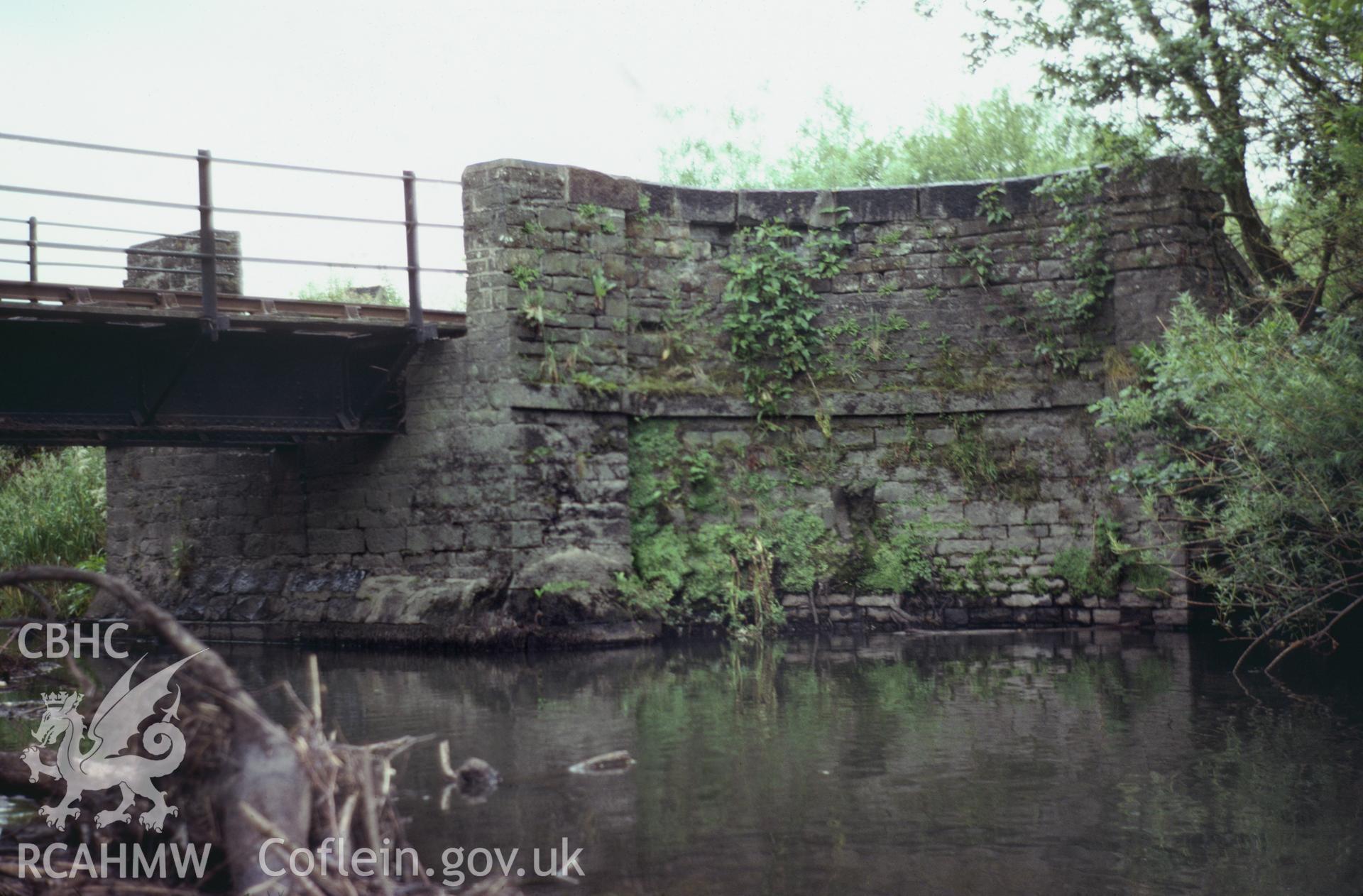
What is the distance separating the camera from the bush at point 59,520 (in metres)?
16.6

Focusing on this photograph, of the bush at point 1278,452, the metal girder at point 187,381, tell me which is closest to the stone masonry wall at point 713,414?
the metal girder at point 187,381

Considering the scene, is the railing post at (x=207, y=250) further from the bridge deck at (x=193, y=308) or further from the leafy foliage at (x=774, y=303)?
the leafy foliage at (x=774, y=303)

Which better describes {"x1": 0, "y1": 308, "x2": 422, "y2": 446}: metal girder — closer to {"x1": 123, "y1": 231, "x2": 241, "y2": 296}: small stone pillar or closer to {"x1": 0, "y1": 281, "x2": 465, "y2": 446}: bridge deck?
{"x1": 0, "y1": 281, "x2": 465, "y2": 446}: bridge deck

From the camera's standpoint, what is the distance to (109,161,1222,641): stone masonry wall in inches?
462

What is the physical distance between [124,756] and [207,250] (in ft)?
24.0

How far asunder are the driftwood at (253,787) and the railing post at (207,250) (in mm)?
7275

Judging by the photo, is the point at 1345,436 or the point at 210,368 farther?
the point at 210,368

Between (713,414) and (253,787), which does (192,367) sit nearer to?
(713,414)

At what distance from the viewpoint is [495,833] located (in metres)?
4.76

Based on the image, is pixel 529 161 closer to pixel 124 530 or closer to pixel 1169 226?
pixel 1169 226

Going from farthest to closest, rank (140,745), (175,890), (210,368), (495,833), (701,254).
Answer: (701,254)
(210,368)
(495,833)
(140,745)
(175,890)

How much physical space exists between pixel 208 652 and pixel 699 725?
4133mm

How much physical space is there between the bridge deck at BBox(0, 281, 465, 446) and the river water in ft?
9.55

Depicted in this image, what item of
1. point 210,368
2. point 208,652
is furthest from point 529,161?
point 208,652
